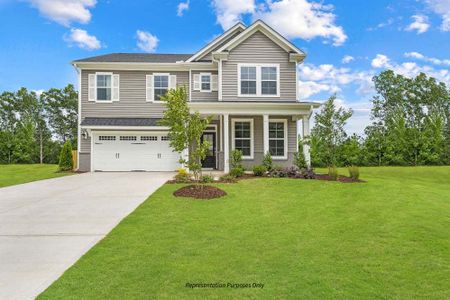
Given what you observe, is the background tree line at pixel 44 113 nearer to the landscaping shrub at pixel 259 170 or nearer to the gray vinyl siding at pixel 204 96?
the gray vinyl siding at pixel 204 96

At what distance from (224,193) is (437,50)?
31.0m

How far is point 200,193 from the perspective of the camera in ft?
33.1

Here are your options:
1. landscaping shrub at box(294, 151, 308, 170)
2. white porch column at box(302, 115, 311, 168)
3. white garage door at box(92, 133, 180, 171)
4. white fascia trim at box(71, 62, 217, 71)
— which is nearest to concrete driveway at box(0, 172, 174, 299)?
white garage door at box(92, 133, 180, 171)

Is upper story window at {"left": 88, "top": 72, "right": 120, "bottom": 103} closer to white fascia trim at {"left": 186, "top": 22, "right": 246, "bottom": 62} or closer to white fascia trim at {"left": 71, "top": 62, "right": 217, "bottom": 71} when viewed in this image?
white fascia trim at {"left": 71, "top": 62, "right": 217, "bottom": 71}

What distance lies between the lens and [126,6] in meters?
17.8

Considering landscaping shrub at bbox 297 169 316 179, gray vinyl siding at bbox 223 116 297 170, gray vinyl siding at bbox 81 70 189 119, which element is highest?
gray vinyl siding at bbox 81 70 189 119

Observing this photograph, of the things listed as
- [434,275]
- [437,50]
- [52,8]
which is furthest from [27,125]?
[437,50]

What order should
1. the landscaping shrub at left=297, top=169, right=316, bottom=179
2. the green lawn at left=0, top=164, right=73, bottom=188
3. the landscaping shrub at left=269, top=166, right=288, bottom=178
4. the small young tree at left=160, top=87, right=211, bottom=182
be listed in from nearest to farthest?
the small young tree at left=160, top=87, right=211, bottom=182, the landscaping shrub at left=297, top=169, right=316, bottom=179, the landscaping shrub at left=269, top=166, right=288, bottom=178, the green lawn at left=0, top=164, right=73, bottom=188

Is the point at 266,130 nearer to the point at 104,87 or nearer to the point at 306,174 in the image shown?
the point at 306,174

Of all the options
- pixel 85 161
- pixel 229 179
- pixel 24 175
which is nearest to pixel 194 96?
pixel 229 179

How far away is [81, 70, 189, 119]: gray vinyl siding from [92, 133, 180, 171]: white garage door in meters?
1.41

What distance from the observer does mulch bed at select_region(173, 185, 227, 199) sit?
388 inches

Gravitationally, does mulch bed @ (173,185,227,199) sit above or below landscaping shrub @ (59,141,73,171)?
below

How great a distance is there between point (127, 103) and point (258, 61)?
813 centimetres
